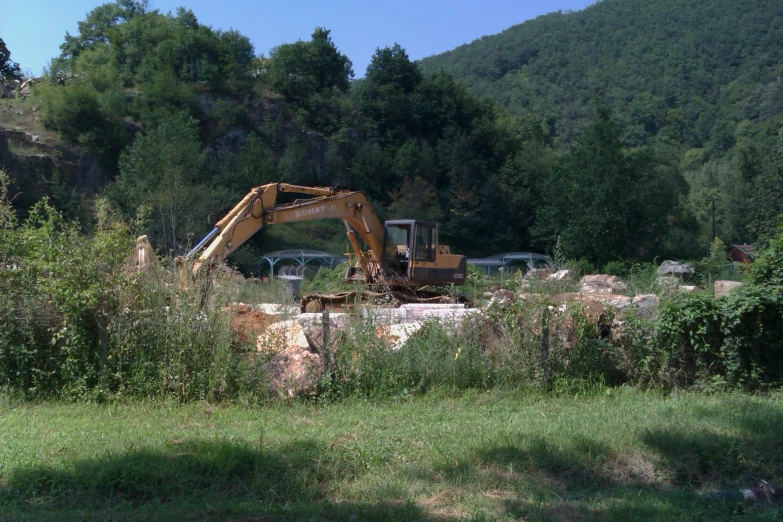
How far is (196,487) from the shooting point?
6.48 metres

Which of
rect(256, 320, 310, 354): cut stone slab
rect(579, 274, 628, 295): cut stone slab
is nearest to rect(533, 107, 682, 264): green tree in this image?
rect(579, 274, 628, 295): cut stone slab

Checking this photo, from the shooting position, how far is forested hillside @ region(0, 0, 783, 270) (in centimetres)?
4294

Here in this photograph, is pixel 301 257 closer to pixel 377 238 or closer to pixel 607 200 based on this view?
pixel 607 200

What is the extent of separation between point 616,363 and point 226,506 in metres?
6.49

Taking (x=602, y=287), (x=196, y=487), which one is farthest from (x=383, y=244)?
(x=196, y=487)

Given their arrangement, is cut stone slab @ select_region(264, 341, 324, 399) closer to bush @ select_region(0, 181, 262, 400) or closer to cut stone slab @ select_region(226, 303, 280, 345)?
bush @ select_region(0, 181, 262, 400)

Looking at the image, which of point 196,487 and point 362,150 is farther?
point 362,150

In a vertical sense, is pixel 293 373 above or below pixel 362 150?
below

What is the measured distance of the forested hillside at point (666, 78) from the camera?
72.9 meters

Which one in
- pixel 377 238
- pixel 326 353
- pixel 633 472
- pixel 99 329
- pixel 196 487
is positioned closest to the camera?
pixel 196 487

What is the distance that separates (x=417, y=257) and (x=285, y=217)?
4.11 m


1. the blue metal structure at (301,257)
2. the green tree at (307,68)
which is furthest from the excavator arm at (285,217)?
the green tree at (307,68)

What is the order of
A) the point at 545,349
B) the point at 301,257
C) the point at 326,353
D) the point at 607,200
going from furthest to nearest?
1. the point at 607,200
2. the point at 301,257
3. the point at 545,349
4. the point at 326,353

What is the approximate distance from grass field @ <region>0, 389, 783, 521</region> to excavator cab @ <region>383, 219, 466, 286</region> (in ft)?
34.7
